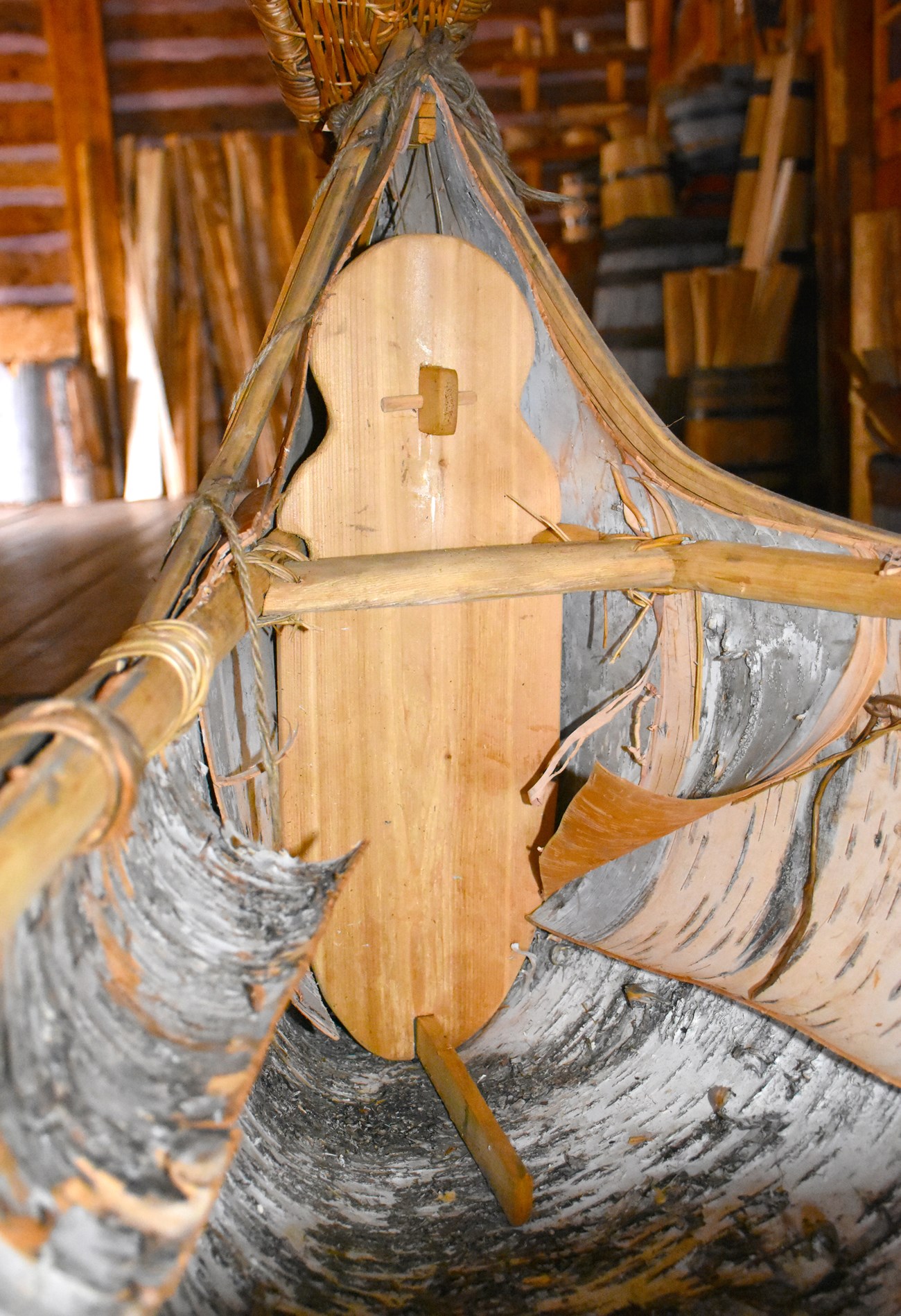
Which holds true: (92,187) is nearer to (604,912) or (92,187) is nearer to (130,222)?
(130,222)

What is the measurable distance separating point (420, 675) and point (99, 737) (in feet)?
2.63

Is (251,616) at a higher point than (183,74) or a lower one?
lower

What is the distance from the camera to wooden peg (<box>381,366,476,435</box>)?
137 cm

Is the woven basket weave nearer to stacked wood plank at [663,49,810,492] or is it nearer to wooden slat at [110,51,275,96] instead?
stacked wood plank at [663,49,810,492]

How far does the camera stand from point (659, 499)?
1445 millimetres

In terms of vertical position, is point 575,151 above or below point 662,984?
above

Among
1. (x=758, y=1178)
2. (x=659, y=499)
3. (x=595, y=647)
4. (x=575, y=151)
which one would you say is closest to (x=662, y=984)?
(x=758, y=1178)

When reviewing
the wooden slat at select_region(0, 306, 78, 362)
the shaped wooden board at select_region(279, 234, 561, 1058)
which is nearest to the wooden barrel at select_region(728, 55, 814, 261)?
the shaped wooden board at select_region(279, 234, 561, 1058)

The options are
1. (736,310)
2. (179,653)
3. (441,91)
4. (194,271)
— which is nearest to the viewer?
(179,653)

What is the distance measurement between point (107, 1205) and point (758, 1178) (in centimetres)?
103

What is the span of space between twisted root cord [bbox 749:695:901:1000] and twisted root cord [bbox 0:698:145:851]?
944mm

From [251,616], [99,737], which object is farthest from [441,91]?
[99,737]

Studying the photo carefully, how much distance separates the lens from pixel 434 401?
1.37m

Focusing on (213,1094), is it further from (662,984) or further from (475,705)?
(662,984)
